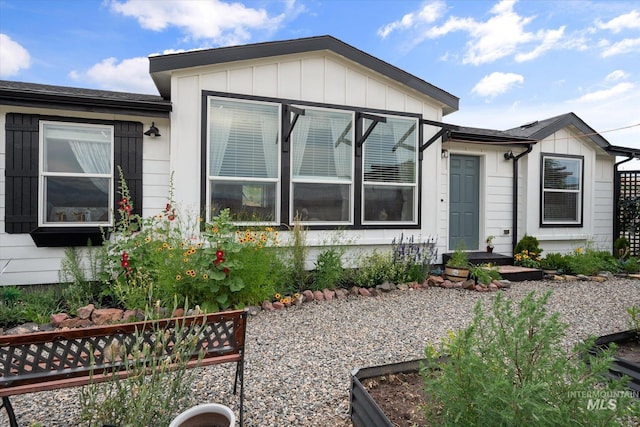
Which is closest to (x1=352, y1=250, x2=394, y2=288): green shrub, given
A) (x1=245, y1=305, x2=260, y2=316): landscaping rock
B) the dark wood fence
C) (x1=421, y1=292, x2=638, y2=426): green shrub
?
(x1=245, y1=305, x2=260, y2=316): landscaping rock

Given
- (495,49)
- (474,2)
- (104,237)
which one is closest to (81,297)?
(104,237)

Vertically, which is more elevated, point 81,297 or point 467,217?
A: point 467,217

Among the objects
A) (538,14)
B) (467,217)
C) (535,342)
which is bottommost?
(535,342)

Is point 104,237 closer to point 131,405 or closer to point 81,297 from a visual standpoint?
point 81,297

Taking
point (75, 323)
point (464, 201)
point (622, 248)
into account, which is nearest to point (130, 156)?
point (75, 323)

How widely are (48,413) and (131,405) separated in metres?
0.87

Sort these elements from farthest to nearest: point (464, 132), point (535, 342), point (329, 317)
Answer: point (464, 132) < point (329, 317) < point (535, 342)

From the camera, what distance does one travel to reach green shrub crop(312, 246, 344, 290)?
455cm

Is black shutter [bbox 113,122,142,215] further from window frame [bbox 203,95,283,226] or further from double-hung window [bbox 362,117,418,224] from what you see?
double-hung window [bbox 362,117,418,224]

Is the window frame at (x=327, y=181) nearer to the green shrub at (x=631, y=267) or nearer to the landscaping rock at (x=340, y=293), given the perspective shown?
the landscaping rock at (x=340, y=293)

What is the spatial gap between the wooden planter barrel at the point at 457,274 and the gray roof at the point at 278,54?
277 centimetres

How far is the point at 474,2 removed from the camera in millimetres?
6254

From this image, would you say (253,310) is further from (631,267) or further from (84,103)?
(631,267)

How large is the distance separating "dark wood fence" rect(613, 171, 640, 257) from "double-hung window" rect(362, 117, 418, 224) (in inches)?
212
